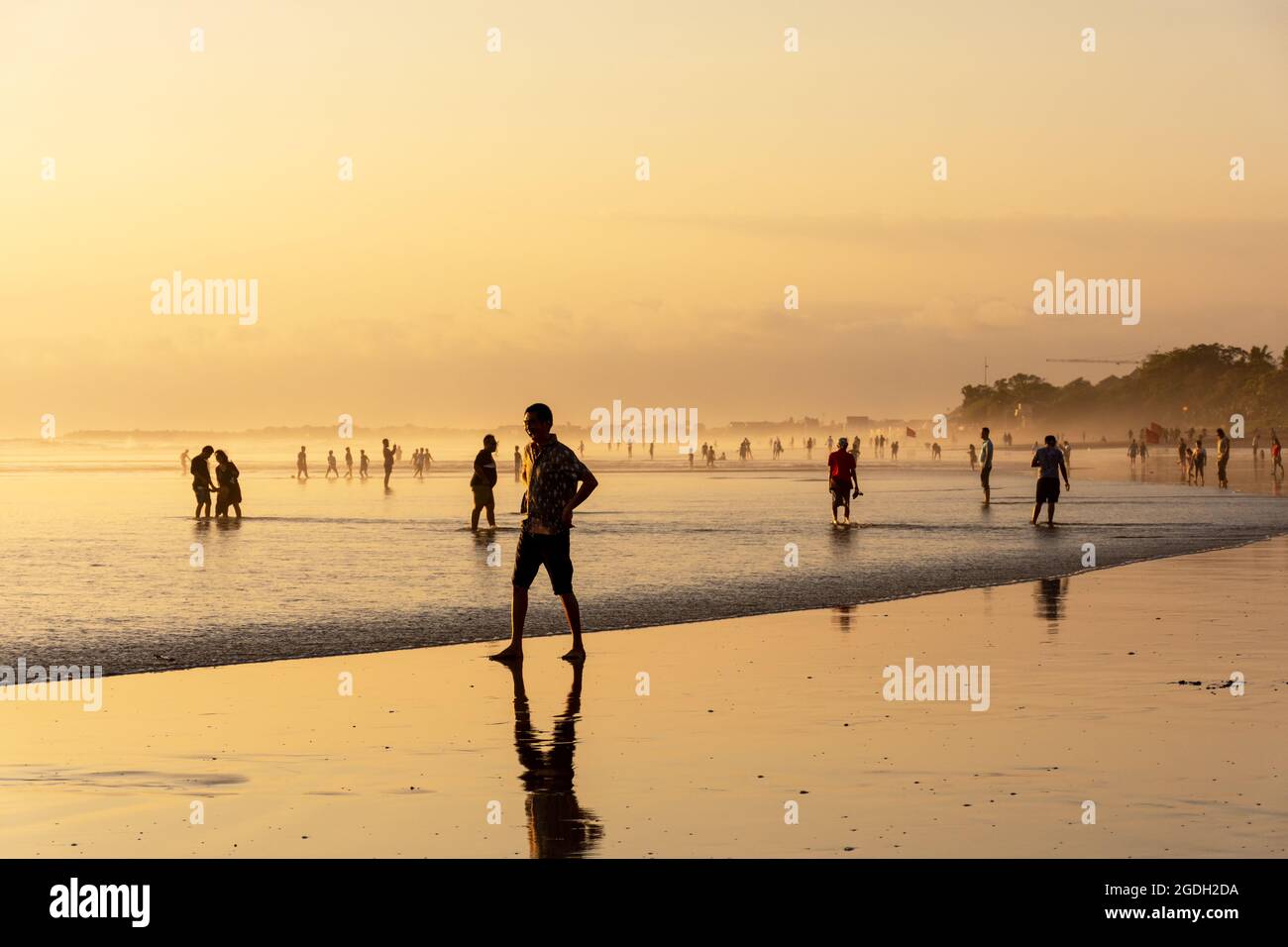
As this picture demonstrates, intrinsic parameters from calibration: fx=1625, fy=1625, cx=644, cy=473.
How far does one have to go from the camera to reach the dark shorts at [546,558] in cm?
1358

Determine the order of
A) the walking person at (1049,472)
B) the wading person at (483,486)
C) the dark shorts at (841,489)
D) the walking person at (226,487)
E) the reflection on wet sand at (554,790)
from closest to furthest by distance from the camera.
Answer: the reflection on wet sand at (554,790)
the walking person at (1049,472)
the wading person at (483,486)
the dark shorts at (841,489)
the walking person at (226,487)

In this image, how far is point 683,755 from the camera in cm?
882

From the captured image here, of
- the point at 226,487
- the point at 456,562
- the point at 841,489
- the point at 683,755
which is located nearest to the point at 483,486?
the point at 841,489

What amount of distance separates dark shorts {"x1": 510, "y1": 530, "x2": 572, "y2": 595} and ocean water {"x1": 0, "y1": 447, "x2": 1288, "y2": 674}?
170 cm

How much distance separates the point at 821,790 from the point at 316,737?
3219 mm

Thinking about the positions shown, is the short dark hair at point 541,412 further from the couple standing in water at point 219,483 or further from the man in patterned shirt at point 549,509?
the couple standing in water at point 219,483

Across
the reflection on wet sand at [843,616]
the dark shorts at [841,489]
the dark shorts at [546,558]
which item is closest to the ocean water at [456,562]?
the reflection on wet sand at [843,616]

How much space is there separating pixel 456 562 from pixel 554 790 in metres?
17.5

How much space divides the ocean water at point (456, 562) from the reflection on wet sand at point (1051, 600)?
838 millimetres

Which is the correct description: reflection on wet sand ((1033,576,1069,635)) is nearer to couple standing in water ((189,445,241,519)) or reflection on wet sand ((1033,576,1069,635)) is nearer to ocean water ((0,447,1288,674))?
ocean water ((0,447,1288,674))

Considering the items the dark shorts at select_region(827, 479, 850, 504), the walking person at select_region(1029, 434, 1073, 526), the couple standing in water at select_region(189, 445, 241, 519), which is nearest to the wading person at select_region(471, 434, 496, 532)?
the dark shorts at select_region(827, 479, 850, 504)

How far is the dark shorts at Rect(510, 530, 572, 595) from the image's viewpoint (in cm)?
1358

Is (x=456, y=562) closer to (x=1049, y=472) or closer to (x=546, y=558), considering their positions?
(x=546, y=558)
